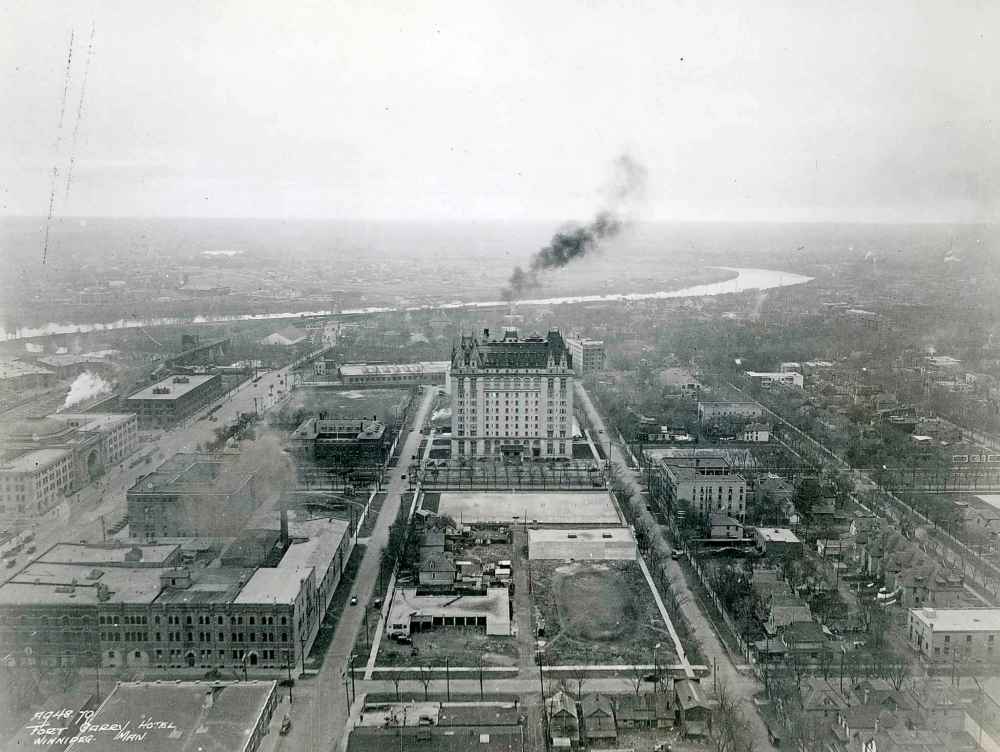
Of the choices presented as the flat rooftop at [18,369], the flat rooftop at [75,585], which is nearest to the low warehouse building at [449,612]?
the flat rooftop at [75,585]

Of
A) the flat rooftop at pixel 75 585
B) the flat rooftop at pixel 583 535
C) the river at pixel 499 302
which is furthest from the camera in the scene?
the river at pixel 499 302

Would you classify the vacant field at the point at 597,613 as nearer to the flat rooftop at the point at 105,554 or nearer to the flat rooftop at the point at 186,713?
the flat rooftop at the point at 186,713

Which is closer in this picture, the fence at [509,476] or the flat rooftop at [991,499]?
the flat rooftop at [991,499]

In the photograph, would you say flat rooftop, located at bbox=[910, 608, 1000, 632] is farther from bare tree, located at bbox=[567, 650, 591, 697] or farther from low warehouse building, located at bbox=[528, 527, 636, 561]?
bare tree, located at bbox=[567, 650, 591, 697]

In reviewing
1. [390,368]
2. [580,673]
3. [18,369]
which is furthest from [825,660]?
[390,368]

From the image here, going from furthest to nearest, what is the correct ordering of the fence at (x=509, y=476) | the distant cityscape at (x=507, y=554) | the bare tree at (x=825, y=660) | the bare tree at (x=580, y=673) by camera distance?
the fence at (x=509, y=476), the bare tree at (x=825, y=660), the bare tree at (x=580, y=673), the distant cityscape at (x=507, y=554)

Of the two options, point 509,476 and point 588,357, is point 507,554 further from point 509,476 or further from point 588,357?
point 588,357
